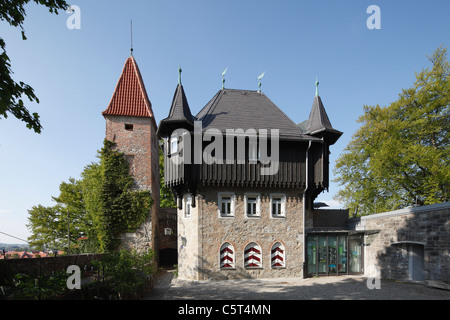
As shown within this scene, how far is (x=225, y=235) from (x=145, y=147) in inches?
292

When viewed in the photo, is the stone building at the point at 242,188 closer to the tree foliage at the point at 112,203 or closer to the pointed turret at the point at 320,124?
the pointed turret at the point at 320,124

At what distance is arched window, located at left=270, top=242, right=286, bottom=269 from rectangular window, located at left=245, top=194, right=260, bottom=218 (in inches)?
73.8

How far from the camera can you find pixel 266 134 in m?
13.9

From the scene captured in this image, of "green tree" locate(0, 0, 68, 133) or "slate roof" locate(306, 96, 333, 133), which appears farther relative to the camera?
"slate roof" locate(306, 96, 333, 133)

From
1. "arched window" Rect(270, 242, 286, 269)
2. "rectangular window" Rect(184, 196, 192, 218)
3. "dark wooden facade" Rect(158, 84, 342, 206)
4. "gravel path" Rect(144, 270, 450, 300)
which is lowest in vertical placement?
"gravel path" Rect(144, 270, 450, 300)

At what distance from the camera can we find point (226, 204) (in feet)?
45.0

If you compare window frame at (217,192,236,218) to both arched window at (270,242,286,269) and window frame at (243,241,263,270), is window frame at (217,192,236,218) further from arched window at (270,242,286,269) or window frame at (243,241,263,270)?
arched window at (270,242,286,269)

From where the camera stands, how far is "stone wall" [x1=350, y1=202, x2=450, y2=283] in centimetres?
1107

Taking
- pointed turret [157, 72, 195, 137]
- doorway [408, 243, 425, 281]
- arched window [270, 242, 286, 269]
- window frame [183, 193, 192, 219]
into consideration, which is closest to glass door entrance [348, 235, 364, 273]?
doorway [408, 243, 425, 281]

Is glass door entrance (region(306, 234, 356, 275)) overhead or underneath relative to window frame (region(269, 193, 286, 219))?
underneath

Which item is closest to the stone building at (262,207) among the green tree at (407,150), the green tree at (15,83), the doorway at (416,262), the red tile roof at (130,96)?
the doorway at (416,262)

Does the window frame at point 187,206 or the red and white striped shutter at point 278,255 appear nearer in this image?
the red and white striped shutter at point 278,255

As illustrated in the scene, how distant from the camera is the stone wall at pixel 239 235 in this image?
521 inches

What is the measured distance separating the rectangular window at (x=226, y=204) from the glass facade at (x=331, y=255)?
171 inches
